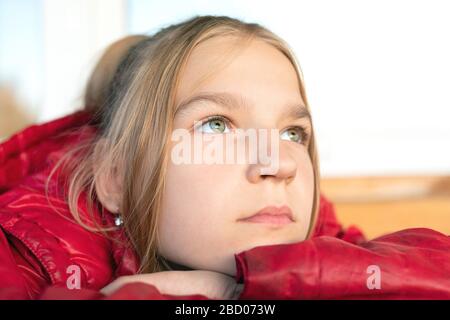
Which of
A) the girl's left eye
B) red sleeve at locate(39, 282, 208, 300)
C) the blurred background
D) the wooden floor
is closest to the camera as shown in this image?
red sleeve at locate(39, 282, 208, 300)

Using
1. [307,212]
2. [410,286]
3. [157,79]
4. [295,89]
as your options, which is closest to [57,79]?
[157,79]

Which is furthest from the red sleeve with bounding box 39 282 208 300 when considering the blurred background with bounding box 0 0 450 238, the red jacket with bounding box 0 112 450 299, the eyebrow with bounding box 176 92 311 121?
the blurred background with bounding box 0 0 450 238

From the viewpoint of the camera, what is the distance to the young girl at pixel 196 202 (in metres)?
Result: 0.60

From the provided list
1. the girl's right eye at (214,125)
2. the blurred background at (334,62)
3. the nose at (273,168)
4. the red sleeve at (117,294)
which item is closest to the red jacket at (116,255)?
the red sleeve at (117,294)

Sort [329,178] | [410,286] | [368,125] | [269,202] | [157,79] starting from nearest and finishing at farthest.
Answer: [410,286], [269,202], [157,79], [329,178], [368,125]

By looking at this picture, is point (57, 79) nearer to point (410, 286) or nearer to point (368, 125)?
point (368, 125)

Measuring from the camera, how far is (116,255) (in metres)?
0.85

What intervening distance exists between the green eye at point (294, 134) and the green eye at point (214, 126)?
120mm

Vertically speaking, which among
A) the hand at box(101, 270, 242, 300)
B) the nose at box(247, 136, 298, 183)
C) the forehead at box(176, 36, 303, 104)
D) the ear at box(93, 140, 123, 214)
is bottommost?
the hand at box(101, 270, 242, 300)

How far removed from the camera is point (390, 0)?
1.57 meters

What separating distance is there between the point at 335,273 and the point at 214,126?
0.32 m

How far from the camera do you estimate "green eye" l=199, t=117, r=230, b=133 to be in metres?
A: 0.79

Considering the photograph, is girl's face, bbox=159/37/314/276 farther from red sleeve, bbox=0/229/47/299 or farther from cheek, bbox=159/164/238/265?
red sleeve, bbox=0/229/47/299

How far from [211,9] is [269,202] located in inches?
37.9
